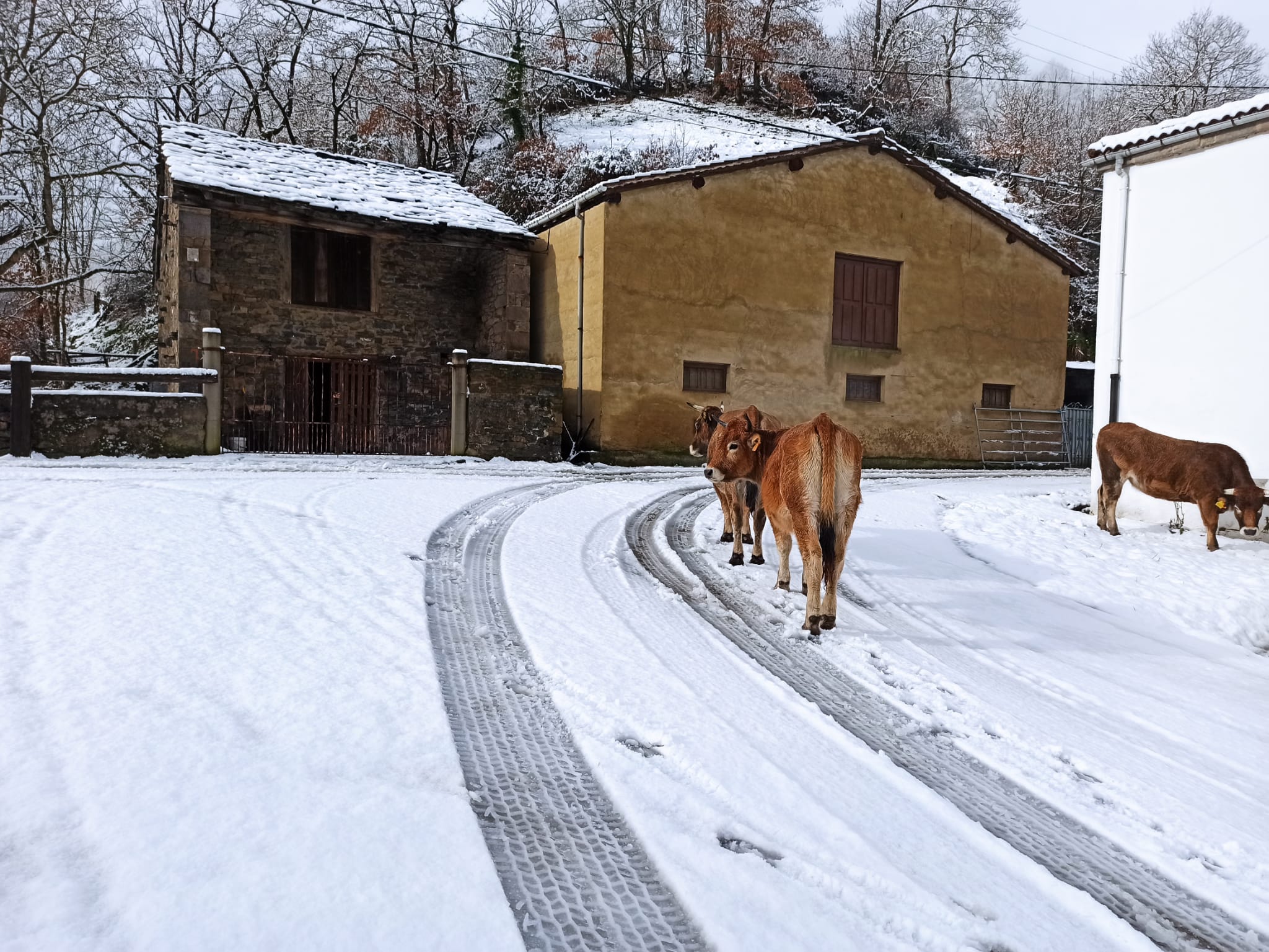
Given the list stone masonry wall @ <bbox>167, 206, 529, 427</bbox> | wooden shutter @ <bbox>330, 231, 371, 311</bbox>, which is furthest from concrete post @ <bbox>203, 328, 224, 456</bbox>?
wooden shutter @ <bbox>330, 231, 371, 311</bbox>

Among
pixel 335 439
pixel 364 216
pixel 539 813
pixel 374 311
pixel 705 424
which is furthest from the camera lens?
pixel 374 311

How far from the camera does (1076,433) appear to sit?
72.9 feet

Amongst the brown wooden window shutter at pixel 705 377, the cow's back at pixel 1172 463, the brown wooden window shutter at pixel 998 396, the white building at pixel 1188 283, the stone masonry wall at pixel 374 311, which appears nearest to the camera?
the cow's back at pixel 1172 463

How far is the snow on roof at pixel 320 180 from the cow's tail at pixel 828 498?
1456 cm

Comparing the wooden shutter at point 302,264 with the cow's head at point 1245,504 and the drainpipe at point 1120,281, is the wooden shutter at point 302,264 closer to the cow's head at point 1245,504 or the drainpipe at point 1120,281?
the drainpipe at point 1120,281

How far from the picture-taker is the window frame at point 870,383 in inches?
782

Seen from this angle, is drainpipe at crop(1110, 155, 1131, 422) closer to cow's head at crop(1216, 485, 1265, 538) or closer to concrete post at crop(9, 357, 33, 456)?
cow's head at crop(1216, 485, 1265, 538)

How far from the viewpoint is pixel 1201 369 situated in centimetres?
925

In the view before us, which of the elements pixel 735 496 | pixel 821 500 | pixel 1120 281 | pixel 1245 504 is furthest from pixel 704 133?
pixel 821 500

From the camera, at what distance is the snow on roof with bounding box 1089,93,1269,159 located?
8.66m

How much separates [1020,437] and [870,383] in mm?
4799

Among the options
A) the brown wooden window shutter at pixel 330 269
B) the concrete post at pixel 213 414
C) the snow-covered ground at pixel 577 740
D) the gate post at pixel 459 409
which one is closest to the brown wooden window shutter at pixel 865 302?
the gate post at pixel 459 409

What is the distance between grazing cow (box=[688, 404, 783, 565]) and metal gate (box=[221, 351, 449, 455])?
28.6ft

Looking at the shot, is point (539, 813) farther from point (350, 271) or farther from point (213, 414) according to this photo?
point (350, 271)
